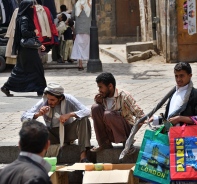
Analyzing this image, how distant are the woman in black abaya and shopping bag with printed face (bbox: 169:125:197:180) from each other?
6470mm

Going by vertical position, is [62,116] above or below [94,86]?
above

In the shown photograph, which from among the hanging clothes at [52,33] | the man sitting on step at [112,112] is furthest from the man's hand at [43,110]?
the hanging clothes at [52,33]

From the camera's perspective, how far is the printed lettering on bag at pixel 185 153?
779cm

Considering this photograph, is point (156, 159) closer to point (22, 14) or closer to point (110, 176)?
point (110, 176)

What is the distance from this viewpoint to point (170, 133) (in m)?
7.83

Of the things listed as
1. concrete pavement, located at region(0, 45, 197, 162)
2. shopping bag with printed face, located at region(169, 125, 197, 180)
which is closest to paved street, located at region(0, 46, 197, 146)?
concrete pavement, located at region(0, 45, 197, 162)

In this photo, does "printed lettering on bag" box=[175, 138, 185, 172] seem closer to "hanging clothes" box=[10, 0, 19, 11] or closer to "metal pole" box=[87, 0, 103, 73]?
"metal pole" box=[87, 0, 103, 73]

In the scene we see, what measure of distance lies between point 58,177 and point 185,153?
4.61ft

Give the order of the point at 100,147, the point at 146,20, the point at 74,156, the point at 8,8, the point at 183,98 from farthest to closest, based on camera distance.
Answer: the point at 146,20
the point at 8,8
the point at 74,156
the point at 100,147
the point at 183,98

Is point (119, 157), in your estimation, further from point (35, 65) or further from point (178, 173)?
point (35, 65)

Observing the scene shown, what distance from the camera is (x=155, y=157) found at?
26.1ft

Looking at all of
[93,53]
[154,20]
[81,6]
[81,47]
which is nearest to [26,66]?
[93,53]

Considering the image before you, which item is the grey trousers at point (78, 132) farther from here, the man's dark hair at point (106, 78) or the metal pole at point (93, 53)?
the metal pole at point (93, 53)

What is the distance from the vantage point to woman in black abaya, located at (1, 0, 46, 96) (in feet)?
46.2
